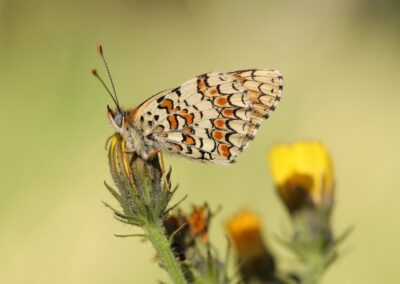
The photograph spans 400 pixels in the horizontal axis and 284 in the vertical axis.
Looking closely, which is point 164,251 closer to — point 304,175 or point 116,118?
point 116,118

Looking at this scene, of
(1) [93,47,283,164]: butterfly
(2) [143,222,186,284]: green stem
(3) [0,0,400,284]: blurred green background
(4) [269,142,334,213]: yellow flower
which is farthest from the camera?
(3) [0,0,400,284]: blurred green background

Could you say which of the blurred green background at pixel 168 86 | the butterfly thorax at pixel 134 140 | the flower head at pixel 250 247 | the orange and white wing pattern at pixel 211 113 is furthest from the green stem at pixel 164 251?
the blurred green background at pixel 168 86

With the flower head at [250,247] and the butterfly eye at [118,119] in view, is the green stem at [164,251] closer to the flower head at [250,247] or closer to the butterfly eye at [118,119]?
the butterfly eye at [118,119]

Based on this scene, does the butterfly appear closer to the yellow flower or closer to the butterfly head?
the butterfly head

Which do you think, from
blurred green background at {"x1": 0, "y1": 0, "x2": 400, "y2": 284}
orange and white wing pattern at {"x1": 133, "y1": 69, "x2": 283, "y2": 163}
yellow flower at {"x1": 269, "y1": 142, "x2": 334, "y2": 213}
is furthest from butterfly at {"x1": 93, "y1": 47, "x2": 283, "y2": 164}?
blurred green background at {"x1": 0, "y1": 0, "x2": 400, "y2": 284}

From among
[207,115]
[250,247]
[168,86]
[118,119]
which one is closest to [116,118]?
[118,119]
